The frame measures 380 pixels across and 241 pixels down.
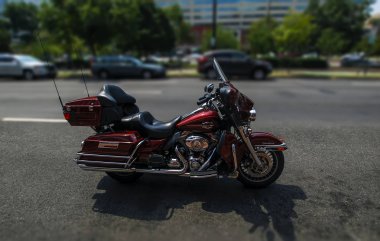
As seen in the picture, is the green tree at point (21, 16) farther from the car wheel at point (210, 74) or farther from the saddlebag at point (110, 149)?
the saddlebag at point (110, 149)

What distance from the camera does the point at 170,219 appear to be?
3654mm

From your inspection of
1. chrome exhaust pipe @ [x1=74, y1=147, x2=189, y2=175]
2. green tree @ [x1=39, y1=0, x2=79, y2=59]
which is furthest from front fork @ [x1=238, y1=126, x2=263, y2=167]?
green tree @ [x1=39, y1=0, x2=79, y2=59]

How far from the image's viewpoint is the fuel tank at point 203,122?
155 inches

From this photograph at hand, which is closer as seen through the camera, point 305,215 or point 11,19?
point 305,215

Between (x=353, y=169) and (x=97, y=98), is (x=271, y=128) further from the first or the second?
(x=97, y=98)

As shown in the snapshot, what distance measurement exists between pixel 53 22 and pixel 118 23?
395 centimetres

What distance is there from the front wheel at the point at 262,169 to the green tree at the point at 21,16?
79.1m

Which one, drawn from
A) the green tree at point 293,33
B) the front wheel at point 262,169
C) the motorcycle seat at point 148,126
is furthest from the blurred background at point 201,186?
the green tree at point 293,33

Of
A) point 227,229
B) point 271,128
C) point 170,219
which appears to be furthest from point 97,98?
point 271,128

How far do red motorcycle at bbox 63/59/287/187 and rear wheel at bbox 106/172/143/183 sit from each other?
264 mm

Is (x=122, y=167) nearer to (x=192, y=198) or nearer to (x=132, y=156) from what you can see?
(x=132, y=156)

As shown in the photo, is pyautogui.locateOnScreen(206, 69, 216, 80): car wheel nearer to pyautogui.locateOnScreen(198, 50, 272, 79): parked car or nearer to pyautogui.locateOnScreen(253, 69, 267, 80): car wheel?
pyautogui.locateOnScreen(198, 50, 272, 79): parked car

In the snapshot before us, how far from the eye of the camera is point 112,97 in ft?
13.9

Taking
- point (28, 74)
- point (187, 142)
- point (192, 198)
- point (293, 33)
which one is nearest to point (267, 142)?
point (187, 142)
